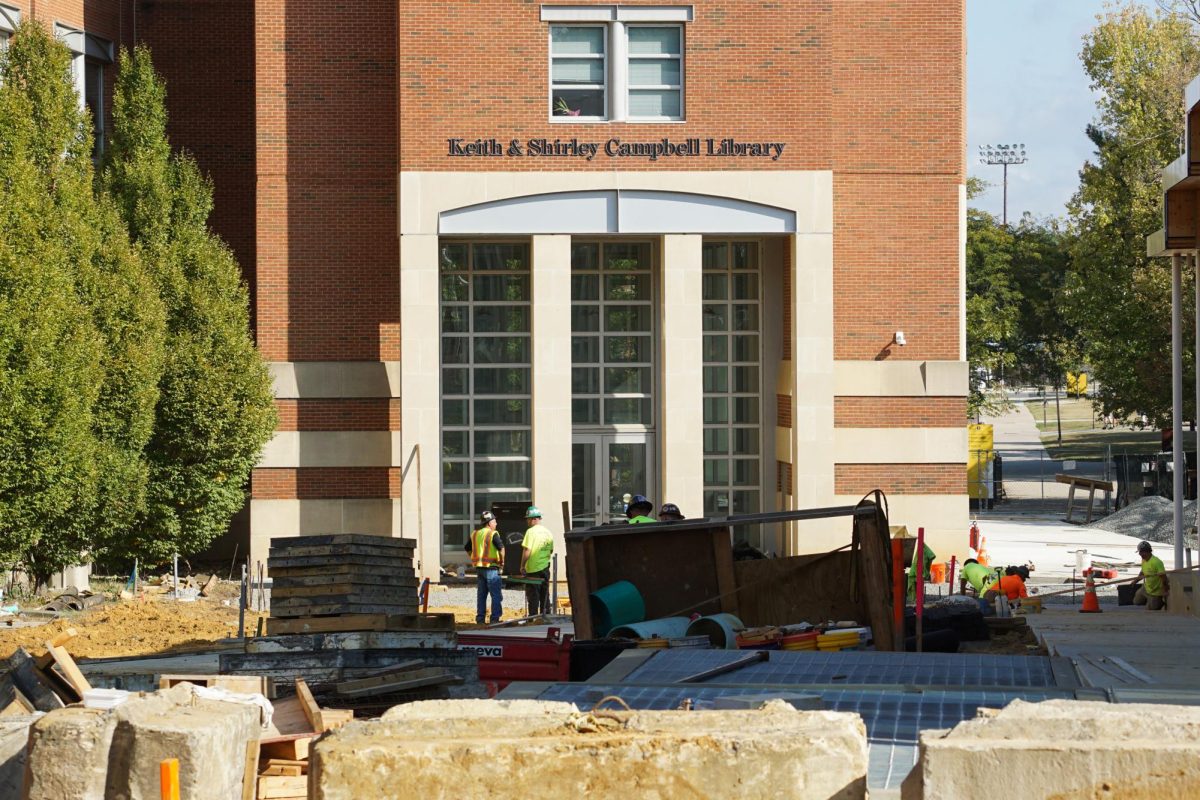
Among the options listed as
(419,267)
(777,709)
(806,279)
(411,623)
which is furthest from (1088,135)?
(777,709)

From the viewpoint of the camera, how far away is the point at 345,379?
32969 mm

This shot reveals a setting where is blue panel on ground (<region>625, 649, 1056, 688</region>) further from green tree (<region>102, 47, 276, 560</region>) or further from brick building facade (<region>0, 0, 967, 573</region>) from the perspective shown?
green tree (<region>102, 47, 276, 560</region>)

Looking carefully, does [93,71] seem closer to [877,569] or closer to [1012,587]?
[1012,587]

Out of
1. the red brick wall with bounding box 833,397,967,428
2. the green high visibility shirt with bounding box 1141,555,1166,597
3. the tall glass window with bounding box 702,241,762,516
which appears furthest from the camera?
the tall glass window with bounding box 702,241,762,516

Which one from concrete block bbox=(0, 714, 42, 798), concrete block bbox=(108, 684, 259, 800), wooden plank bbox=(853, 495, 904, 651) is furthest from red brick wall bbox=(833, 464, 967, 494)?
concrete block bbox=(108, 684, 259, 800)

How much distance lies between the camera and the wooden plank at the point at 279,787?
915cm

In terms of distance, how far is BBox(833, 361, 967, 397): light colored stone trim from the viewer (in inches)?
1286

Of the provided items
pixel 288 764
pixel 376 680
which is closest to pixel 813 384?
pixel 376 680

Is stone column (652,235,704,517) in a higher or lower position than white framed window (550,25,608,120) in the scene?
lower

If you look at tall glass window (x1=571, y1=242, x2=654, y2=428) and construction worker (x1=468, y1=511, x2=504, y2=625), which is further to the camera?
tall glass window (x1=571, y1=242, x2=654, y2=428)

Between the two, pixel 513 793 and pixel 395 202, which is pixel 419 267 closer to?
pixel 395 202

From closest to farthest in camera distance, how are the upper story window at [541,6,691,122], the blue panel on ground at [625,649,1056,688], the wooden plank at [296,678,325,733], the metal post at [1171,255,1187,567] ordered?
the wooden plank at [296,678,325,733], the blue panel on ground at [625,649,1056,688], the metal post at [1171,255,1187,567], the upper story window at [541,6,691,122]

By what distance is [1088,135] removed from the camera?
210 ft

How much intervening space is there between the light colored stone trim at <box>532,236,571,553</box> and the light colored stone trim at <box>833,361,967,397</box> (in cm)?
564
